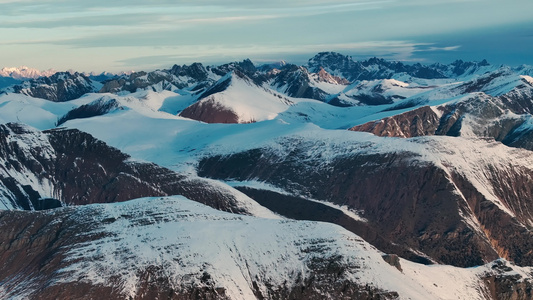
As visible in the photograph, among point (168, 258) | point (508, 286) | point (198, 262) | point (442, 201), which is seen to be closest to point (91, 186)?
point (168, 258)

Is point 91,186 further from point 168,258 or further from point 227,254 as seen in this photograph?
point 227,254

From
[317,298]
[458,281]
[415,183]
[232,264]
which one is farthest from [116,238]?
[415,183]

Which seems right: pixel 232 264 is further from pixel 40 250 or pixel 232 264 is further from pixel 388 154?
pixel 388 154

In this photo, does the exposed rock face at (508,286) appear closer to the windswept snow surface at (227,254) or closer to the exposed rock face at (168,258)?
the windswept snow surface at (227,254)

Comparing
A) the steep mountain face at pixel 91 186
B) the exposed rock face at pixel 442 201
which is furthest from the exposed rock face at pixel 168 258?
the exposed rock face at pixel 442 201

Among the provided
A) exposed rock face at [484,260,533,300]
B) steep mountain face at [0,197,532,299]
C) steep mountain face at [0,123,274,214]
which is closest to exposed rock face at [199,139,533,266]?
steep mountain face at [0,123,274,214]

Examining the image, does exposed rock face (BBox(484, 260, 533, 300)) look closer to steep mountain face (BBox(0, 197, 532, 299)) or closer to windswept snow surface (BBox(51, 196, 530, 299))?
steep mountain face (BBox(0, 197, 532, 299))

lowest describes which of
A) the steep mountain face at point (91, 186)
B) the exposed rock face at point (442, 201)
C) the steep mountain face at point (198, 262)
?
the exposed rock face at point (442, 201)
